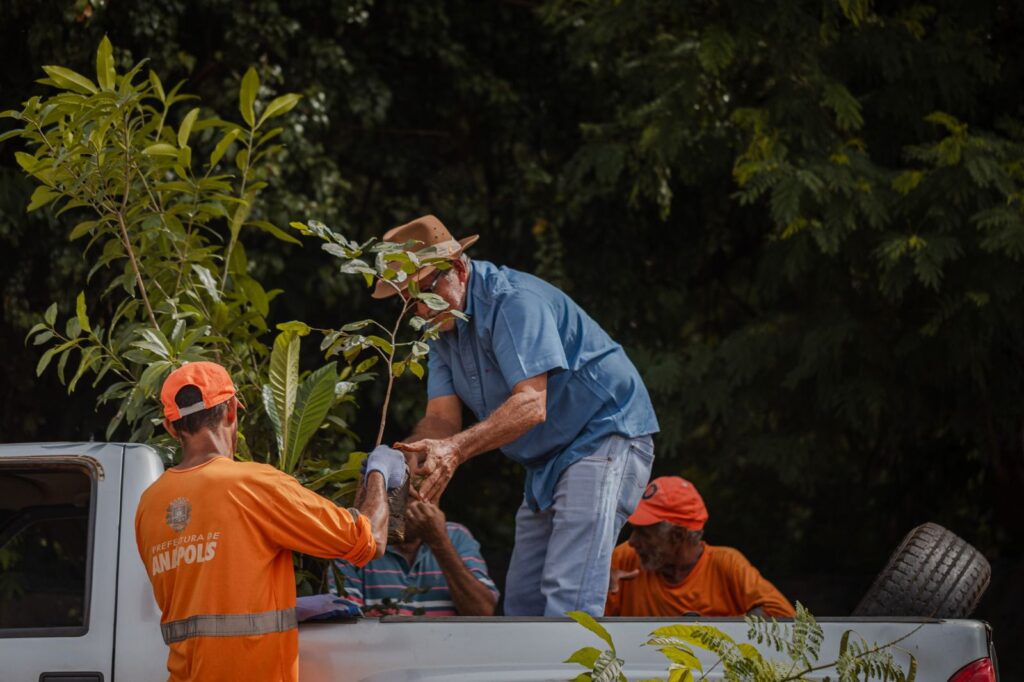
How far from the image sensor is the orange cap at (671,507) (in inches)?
213

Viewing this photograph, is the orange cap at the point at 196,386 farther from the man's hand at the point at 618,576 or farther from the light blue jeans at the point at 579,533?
the man's hand at the point at 618,576

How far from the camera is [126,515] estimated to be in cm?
329

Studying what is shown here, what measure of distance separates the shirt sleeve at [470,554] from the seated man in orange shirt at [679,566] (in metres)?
0.60

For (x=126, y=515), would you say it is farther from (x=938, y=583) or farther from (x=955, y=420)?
(x=955, y=420)

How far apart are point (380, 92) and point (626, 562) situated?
3.40 meters

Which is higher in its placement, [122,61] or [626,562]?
[122,61]

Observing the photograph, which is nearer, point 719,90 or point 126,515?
point 126,515

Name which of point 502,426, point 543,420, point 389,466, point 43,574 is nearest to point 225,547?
point 389,466

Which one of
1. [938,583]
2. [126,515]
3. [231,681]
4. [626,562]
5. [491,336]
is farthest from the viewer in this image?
[626,562]

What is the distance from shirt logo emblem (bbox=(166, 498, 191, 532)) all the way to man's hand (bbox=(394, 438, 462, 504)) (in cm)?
82

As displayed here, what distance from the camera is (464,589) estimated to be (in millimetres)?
4793

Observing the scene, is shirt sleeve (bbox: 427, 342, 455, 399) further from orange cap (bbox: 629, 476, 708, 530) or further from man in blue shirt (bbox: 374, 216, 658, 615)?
orange cap (bbox: 629, 476, 708, 530)

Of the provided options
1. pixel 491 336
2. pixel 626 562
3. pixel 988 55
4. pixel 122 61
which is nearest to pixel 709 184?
pixel 988 55

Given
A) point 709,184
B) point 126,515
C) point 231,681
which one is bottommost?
point 231,681
